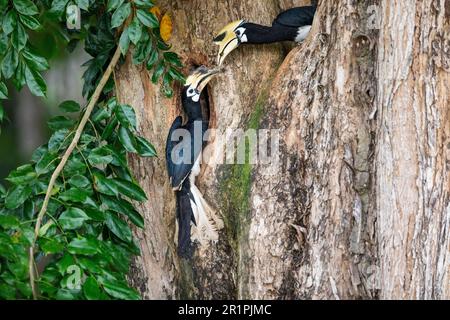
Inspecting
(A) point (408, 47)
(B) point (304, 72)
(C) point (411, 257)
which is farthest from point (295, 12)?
(C) point (411, 257)

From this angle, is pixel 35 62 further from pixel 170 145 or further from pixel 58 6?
pixel 170 145

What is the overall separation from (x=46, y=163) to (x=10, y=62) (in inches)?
15.5

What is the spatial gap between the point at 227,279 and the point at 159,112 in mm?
706

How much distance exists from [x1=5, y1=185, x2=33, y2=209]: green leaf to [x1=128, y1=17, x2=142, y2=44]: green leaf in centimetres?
64

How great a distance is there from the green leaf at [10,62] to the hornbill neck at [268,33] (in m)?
0.86

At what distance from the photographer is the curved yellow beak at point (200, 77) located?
3379 mm

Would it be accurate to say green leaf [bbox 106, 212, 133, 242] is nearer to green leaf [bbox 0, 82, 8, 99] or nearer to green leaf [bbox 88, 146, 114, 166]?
green leaf [bbox 88, 146, 114, 166]

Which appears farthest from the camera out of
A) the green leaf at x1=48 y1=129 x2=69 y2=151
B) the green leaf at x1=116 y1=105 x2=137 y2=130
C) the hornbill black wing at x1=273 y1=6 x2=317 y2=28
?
the hornbill black wing at x1=273 y1=6 x2=317 y2=28

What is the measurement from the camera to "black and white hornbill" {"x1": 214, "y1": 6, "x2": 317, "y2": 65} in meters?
3.34

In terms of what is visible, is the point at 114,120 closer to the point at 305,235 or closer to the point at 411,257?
the point at 305,235

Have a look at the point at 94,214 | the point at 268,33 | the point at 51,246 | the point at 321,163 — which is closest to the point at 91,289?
the point at 51,246

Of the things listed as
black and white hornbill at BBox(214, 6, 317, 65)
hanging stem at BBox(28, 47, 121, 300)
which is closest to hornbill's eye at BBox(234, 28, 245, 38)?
black and white hornbill at BBox(214, 6, 317, 65)

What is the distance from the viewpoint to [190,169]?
134 inches

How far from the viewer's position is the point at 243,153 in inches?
133
